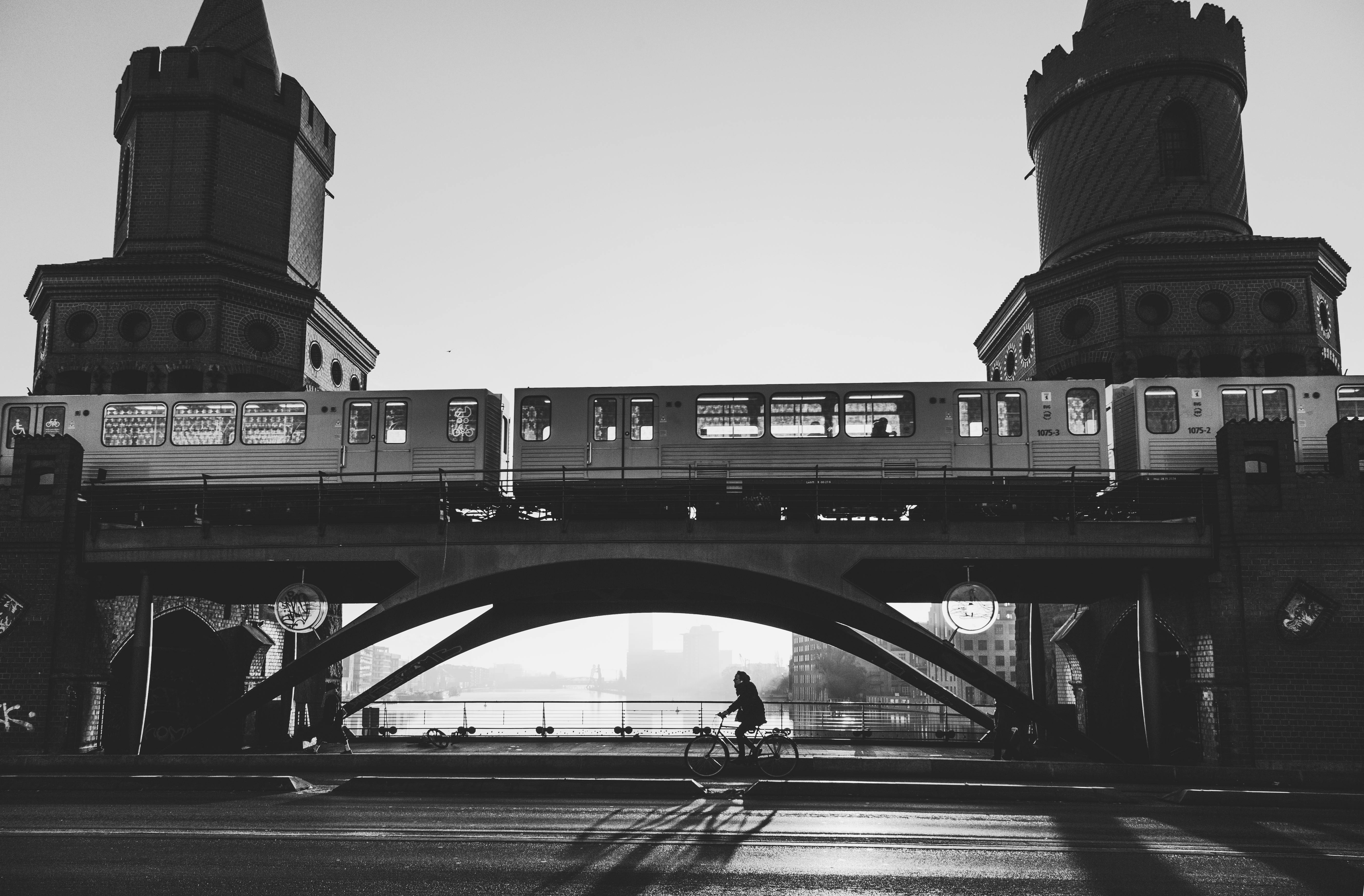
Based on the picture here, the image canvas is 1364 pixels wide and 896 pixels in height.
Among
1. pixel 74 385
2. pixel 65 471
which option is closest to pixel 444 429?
pixel 65 471

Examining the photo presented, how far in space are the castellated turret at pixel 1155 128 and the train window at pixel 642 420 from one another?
53.8ft

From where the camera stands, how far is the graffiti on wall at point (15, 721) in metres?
21.2

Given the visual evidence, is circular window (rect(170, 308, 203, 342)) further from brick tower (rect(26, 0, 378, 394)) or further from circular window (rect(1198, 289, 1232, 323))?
circular window (rect(1198, 289, 1232, 323))

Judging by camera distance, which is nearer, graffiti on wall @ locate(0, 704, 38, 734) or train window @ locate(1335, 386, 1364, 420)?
graffiti on wall @ locate(0, 704, 38, 734)

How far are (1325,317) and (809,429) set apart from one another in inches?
682

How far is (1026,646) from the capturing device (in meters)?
32.5

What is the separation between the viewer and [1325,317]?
102 ft

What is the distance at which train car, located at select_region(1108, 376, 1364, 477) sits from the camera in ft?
77.6

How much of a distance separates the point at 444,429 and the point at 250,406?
4826 millimetres

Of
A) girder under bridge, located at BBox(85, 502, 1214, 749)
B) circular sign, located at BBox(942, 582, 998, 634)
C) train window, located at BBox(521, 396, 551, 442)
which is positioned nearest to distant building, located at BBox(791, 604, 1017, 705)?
train window, located at BBox(521, 396, 551, 442)

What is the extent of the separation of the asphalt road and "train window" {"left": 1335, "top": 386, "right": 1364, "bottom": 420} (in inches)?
497

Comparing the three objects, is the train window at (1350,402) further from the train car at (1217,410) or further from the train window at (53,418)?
the train window at (53,418)

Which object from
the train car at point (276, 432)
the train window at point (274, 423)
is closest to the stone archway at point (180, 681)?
the train car at point (276, 432)

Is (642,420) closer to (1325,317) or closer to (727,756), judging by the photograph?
(727,756)
